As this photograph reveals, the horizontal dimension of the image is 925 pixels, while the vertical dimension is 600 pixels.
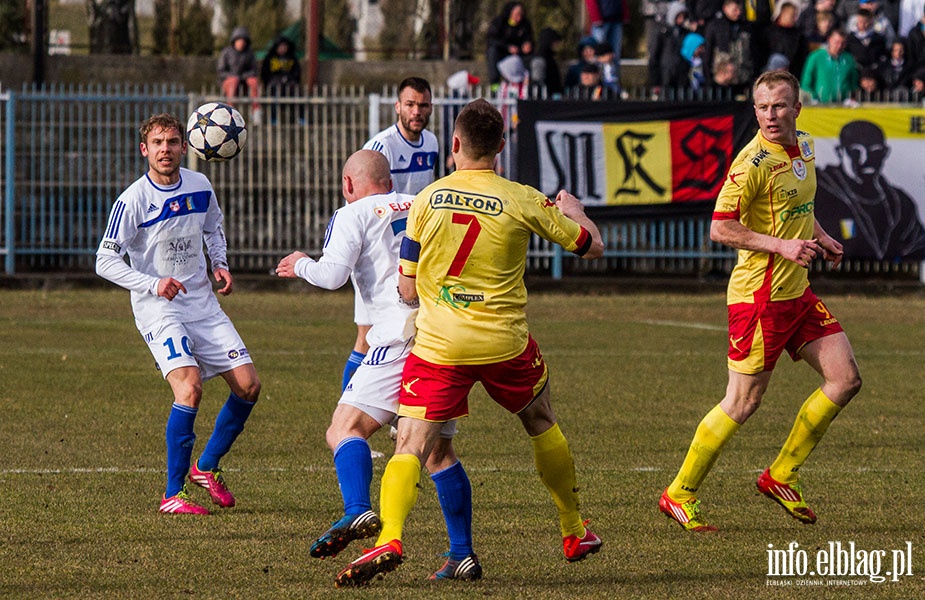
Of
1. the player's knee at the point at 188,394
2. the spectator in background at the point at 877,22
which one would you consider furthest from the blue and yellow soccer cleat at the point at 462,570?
the spectator in background at the point at 877,22

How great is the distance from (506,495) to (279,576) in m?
2.11

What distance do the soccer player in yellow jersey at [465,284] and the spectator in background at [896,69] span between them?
17620 mm

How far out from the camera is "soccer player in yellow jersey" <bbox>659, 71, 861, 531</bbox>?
7.25 metres

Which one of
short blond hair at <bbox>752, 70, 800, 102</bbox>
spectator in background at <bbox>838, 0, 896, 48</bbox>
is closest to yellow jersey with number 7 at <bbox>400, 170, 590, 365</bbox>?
short blond hair at <bbox>752, 70, 800, 102</bbox>

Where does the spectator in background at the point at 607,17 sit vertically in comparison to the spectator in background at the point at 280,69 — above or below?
above

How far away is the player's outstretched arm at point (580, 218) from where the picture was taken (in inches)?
235

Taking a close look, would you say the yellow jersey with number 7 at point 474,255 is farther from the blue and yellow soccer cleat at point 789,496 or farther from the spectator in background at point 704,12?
the spectator in background at point 704,12

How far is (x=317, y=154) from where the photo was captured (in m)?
22.1

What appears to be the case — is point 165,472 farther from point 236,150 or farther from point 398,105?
point 398,105

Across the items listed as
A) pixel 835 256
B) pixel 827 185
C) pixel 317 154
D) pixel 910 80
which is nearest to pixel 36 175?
pixel 317 154

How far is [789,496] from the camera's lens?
7.45m

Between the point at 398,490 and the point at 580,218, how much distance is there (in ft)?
4.45

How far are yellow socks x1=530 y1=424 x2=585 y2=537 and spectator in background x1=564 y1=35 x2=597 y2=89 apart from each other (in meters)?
16.4

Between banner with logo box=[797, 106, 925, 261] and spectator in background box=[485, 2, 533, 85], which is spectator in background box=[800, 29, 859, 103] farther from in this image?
spectator in background box=[485, 2, 533, 85]
